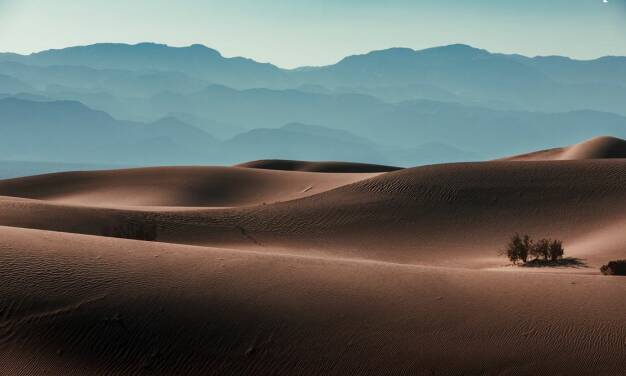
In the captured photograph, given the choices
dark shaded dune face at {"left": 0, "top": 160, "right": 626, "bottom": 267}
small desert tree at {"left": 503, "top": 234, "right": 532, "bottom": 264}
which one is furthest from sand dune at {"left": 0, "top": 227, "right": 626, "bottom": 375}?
dark shaded dune face at {"left": 0, "top": 160, "right": 626, "bottom": 267}

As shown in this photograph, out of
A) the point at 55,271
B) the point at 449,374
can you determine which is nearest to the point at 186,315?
the point at 55,271

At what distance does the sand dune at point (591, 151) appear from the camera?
57.4m

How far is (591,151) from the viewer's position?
2296 inches

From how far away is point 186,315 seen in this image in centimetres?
981

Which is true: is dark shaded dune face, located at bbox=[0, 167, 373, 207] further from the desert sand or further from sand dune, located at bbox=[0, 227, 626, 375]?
sand dune, located at bbox=[0, 227, 626, 375]

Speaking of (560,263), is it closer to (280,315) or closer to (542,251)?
(542,251)

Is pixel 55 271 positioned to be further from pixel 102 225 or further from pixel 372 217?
pixel 372 217

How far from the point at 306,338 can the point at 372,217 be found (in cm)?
1707

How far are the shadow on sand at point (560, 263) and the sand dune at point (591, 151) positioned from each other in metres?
39.7

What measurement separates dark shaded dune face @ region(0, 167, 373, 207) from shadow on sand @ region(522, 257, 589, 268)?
838 inches

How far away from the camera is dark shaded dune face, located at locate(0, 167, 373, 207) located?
4253 cm

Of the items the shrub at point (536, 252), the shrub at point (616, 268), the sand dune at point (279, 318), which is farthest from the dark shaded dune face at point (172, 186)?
the sand dune at point (279, 318)

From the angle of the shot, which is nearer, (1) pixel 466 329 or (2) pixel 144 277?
(1) pixel 466 329

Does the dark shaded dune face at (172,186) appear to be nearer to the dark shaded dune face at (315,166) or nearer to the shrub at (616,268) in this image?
the dark shaded dune face at (315,166)
